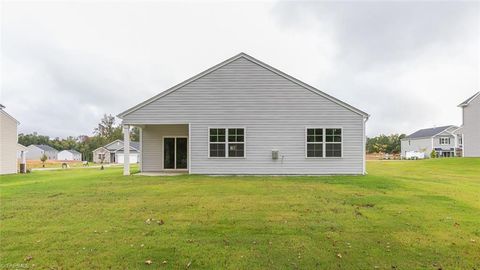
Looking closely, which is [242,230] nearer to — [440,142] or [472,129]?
[472,129]

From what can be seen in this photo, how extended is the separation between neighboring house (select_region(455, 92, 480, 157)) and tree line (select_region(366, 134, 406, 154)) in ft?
121

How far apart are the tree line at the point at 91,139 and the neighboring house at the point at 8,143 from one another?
4977 centimetres

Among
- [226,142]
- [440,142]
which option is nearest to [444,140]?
[440,142]

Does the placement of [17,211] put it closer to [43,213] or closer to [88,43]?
[43,213]

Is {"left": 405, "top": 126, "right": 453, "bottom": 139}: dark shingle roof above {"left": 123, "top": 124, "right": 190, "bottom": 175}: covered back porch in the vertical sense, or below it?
above

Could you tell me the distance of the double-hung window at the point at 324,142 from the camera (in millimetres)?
15891

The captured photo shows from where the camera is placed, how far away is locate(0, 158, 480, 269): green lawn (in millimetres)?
4359

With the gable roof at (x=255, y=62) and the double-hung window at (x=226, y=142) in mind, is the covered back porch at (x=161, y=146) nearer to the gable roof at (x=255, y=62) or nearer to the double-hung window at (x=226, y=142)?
the gable roof at (x=255, y=62)

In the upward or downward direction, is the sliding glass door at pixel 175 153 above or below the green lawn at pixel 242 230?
above

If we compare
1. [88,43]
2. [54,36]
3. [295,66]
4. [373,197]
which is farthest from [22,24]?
[295,66]

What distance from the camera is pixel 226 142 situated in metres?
16.1

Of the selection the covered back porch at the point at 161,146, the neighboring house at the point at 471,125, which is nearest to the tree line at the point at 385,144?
the neighboring house at the point at 471,125

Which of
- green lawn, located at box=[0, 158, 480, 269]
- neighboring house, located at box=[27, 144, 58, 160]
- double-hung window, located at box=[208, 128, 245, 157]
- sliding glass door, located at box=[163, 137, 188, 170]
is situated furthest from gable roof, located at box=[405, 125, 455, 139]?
neighboring house, located at box=[27, 144, 58, 160]

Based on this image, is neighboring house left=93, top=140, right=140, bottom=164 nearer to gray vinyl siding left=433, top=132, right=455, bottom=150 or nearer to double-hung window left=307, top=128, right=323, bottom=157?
double-hung window left=307, top=128, right=323, bottom=157
